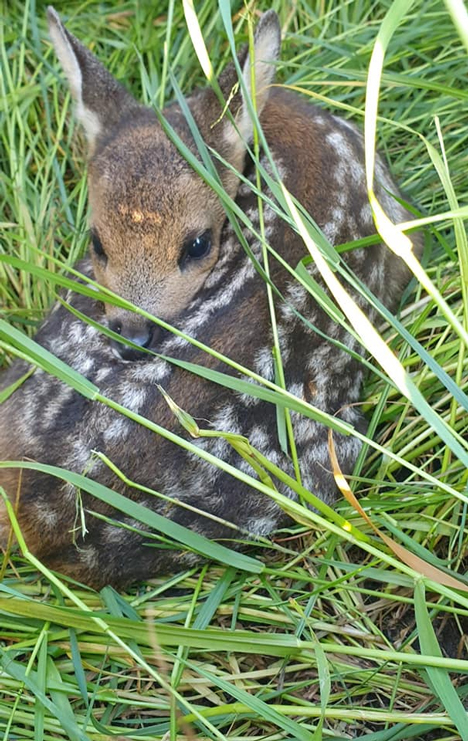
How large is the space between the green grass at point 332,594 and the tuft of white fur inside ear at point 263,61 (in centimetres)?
26

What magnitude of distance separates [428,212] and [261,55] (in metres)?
0.95

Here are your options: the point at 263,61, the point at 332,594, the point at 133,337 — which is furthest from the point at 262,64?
the point at 332,594

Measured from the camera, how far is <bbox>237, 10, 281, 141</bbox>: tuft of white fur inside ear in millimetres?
2893

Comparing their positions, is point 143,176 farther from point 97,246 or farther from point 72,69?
point 72,69

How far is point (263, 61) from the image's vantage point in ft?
9.62

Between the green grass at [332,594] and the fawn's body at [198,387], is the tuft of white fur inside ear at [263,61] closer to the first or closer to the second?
the fawn's body at [198,387]

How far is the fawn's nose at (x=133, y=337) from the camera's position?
262 centimetres

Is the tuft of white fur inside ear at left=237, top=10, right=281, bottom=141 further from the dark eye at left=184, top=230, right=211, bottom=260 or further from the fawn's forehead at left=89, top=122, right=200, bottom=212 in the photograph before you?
the dark eye at left=184, top=230, right=211, bottom=260

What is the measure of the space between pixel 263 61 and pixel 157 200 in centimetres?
57

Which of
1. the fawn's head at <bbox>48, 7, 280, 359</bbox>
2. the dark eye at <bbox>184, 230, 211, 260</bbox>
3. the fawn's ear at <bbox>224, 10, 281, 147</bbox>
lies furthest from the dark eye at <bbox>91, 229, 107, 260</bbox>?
the fawn's ear at <bbox>224, 10, 281, 147</bbox>

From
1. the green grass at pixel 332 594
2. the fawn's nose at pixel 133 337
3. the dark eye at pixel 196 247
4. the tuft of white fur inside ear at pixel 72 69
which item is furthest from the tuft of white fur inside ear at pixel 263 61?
the fawn's nose at pixel 133 337

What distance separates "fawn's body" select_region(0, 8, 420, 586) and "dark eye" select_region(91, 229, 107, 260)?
11 millimetres

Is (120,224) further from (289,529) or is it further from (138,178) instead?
(289,529)

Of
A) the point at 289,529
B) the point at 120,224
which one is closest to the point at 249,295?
the point at 120,224
